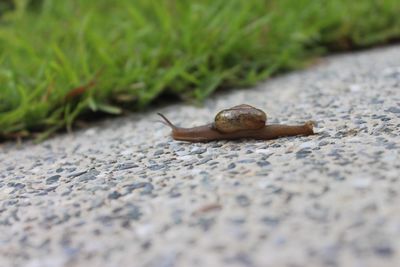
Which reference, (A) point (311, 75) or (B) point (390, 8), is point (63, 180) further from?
(B) point (390, 8)

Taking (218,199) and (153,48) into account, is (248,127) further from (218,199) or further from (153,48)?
(153,48)

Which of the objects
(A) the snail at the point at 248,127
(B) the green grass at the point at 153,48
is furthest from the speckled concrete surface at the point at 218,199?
(B) the green grass at the point at 153,48

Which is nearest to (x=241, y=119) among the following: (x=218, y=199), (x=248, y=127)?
(x=248, y=127)

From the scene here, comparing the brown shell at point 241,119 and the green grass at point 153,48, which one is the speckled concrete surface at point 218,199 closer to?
the brown shell at point 241,119

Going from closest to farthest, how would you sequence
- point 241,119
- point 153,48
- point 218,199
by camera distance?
point 218,199
point 241,119
point 153,48

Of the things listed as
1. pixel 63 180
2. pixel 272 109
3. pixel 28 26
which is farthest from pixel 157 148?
pixel 28 26

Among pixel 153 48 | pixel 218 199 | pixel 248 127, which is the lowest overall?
pixel 218 199

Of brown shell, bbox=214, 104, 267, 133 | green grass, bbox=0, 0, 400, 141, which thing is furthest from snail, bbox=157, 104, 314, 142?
green grass, bbox=0, 0, 400, 141
